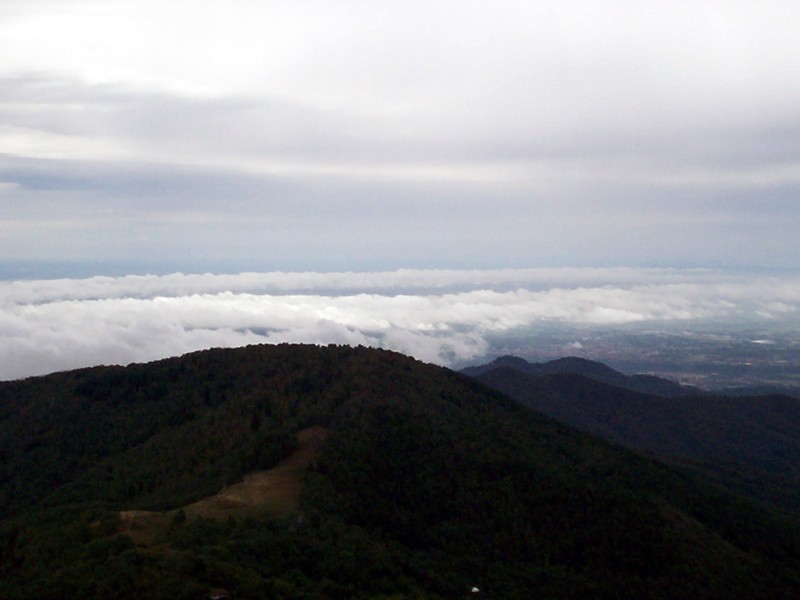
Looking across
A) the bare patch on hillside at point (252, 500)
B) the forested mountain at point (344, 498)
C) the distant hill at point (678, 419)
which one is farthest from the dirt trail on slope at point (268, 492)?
the distant hill at point (678, 419)

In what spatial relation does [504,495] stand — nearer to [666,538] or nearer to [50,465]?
[666,538]

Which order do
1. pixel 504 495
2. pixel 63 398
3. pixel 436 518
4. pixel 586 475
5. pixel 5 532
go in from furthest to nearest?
1. pixel 63 398
2. pixel 586 475
3. pixel 504 495
4. pixel 436 518
5. pixel 5 532

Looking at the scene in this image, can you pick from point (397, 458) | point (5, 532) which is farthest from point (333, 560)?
point (5, 532)

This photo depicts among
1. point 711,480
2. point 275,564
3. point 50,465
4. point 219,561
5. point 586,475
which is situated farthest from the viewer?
point 711,480

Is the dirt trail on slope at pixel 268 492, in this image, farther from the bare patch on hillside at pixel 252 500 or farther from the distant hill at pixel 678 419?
the distant hill at pixel 678 419

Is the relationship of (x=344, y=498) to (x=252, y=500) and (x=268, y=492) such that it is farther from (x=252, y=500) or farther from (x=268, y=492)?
(x=252, y=500)
